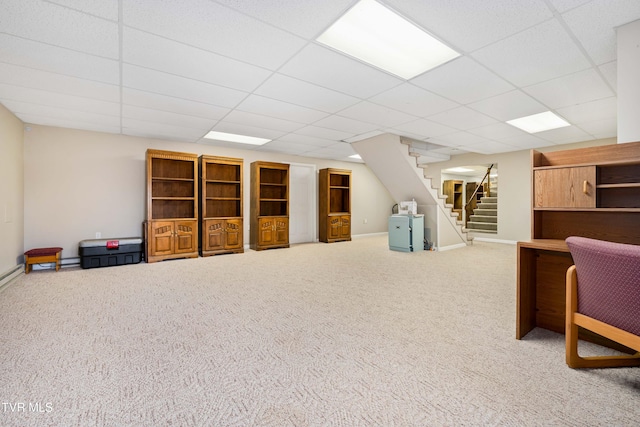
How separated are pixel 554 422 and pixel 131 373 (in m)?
2.32

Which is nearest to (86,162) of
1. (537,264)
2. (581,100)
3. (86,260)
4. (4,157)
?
(4,157)

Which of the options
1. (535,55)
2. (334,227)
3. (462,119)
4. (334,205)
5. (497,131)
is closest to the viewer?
(535,55)

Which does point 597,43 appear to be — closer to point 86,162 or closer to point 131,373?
point 131,373

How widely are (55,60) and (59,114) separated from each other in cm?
210

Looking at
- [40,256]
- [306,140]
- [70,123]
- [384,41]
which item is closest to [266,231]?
[306,140]

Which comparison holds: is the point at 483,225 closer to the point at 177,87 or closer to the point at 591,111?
the point at 591,111

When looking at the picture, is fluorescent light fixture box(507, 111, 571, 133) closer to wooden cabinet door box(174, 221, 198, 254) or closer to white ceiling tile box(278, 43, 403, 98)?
white ceiling tile box(278, 43, 403, 98)

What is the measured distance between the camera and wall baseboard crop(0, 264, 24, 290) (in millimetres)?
3665

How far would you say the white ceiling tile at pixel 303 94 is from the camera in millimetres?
3188

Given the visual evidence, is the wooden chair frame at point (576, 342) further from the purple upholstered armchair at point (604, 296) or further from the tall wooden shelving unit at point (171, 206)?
the tall wooden shelving unit at point (171, 206)

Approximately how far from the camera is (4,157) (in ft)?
12.8

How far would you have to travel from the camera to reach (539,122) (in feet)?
15.9

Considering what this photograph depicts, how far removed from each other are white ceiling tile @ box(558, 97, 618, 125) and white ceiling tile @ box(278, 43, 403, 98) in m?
2.85

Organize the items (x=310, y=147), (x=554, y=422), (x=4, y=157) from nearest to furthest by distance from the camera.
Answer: (x=554, y=422) < (x=4, y=157) < (x=310, y=147)
